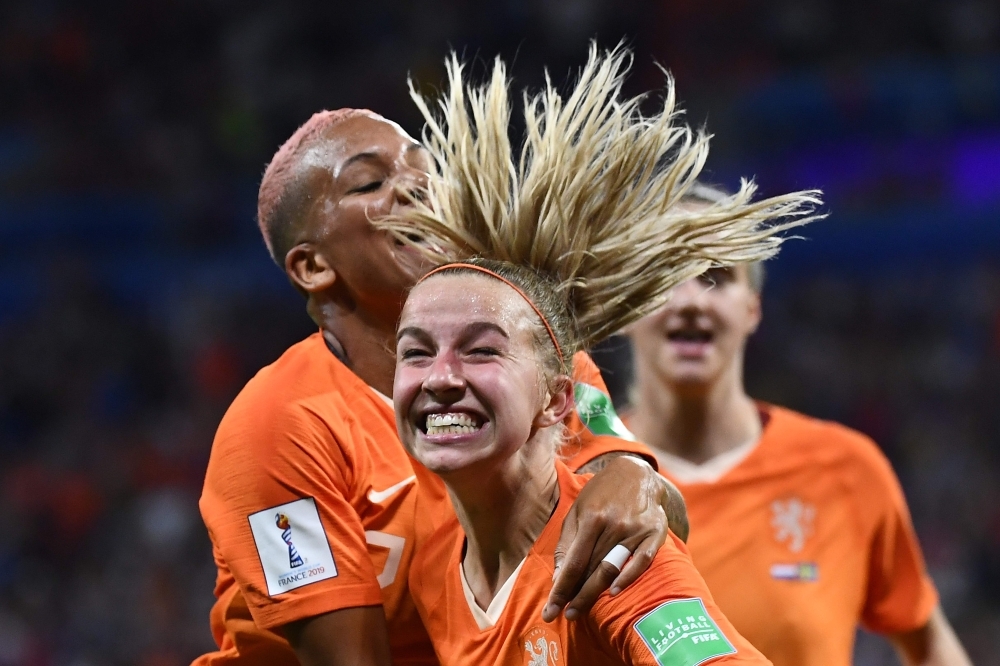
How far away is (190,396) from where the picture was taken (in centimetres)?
865

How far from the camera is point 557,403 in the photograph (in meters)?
2.31

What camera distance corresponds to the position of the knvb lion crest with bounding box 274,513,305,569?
238cm

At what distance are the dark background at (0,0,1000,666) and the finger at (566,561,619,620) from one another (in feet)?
17.6

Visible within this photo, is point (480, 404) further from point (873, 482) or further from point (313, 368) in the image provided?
point (873, 482)

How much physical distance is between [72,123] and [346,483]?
828cm

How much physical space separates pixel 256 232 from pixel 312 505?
7105mm

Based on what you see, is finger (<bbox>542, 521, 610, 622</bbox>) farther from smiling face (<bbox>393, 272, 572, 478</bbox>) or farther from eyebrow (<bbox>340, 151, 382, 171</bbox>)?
eyebrow (<bbox>340, 151, 382, 171</bbox>)

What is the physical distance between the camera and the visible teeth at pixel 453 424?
212 centimetres

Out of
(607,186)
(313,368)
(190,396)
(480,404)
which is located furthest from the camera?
(190,396)

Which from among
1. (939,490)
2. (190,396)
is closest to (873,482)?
(939,490)

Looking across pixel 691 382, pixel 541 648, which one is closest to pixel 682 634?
pixel 541 648

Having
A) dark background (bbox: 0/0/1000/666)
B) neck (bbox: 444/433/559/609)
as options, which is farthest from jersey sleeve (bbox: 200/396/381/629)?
dark background (bbox: 0/0/1000/666)

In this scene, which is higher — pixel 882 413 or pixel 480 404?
pixel 480 404

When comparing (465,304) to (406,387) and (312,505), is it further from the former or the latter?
(312,505)
